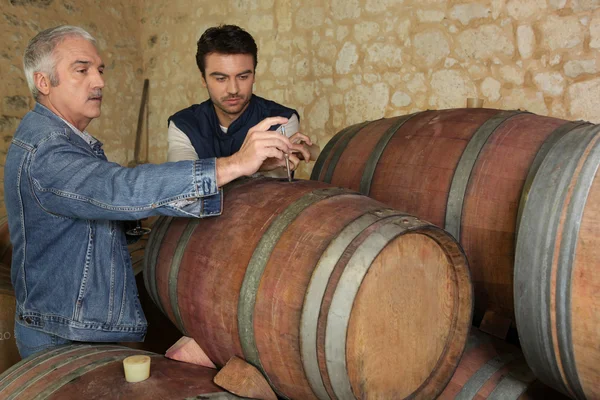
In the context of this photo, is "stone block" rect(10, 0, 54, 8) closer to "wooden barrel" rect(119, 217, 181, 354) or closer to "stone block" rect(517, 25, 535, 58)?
"wooden barrel" rect(119, 217, 181, 354)

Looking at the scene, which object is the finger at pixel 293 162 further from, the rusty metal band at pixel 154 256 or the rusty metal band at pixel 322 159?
the rusty metal band at pixel 322 159

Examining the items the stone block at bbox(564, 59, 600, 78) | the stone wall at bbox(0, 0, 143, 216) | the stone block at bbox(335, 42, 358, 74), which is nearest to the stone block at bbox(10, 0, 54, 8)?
the stone wall at bbox(0, 0, 143, 216)

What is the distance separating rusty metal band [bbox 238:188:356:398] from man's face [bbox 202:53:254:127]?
1179 mm

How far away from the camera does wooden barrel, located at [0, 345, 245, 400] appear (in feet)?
4.88

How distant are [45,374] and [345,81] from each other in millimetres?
3434

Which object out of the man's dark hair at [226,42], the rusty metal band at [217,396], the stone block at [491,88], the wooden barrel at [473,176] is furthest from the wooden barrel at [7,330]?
the stone block at [491,88]

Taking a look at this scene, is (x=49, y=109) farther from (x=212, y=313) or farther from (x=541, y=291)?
(x=541, y=291)

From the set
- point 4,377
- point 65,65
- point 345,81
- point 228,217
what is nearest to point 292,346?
point 228,217

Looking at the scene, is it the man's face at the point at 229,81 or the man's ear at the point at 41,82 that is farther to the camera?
the man's face at the point at 229,81

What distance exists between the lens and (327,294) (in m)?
1.33

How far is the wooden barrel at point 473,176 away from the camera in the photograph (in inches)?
72.3

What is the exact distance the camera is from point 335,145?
8.50 feet

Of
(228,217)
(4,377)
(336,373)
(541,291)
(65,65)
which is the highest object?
(65,65)

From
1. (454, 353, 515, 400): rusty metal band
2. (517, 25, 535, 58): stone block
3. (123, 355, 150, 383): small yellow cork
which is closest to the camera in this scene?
(123, 355, 150, 383): small yellow cork
